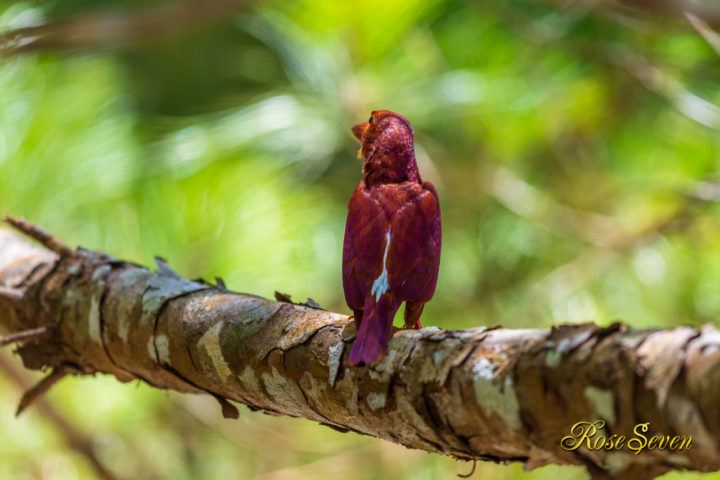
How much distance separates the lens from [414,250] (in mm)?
1083

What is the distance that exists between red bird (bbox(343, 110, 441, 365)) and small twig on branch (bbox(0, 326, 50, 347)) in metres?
0.54

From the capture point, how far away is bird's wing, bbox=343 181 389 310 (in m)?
1.05

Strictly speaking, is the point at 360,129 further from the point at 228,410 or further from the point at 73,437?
the point at 73,437

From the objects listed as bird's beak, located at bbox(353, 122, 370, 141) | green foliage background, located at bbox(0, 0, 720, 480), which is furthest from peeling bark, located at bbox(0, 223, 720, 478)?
green foliage background, located at bbox(0, 0, 720, 480)

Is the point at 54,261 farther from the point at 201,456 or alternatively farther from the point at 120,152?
the point at 201,456

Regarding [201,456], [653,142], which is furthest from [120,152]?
[653,142]

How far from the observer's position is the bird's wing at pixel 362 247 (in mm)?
1051

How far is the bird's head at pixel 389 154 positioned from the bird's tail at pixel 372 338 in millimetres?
328

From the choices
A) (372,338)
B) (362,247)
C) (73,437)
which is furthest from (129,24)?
(372,338)

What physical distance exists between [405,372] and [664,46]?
2.65m

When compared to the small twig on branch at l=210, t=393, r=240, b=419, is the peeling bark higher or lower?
higher
